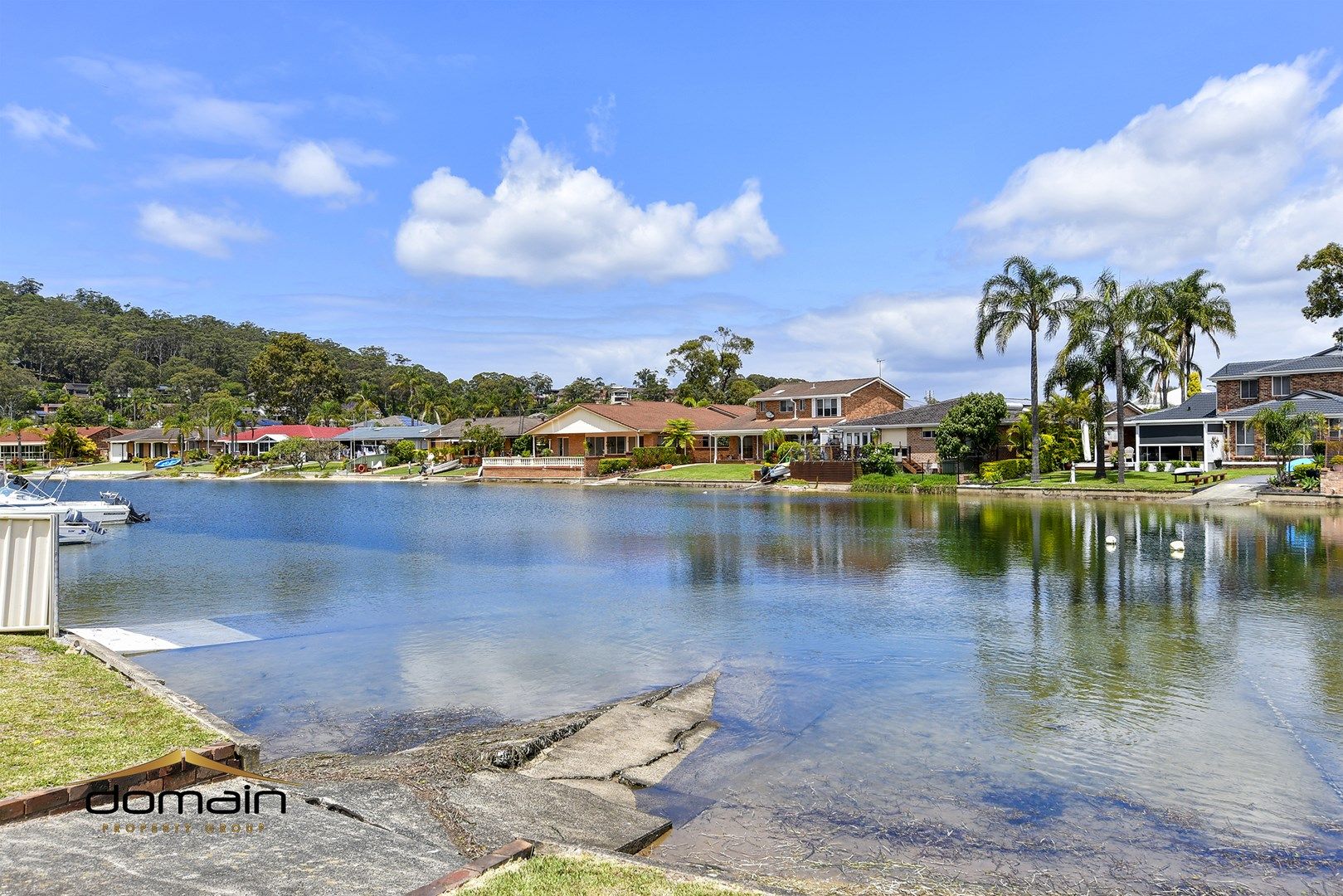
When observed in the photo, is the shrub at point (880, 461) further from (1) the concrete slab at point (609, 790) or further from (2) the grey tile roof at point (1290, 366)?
(1) the concrete slab at point (609, 790)

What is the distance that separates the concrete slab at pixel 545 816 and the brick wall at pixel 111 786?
1.95 meters

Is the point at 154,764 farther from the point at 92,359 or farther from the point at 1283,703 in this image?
the point at 92,359

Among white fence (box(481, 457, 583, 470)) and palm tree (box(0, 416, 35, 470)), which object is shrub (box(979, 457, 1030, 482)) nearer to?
white fence (box(481, 457, 583, 470))

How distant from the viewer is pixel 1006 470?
5350cm

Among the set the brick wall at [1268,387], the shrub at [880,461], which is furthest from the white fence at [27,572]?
the brick wall at [1268,387]

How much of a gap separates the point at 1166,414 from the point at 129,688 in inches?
2473

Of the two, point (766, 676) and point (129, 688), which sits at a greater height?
point (129, 688)

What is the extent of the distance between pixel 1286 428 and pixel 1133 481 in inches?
290

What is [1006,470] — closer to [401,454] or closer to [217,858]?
[217,858]

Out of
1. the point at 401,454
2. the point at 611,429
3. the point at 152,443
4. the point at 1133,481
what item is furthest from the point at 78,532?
the point at 152,443

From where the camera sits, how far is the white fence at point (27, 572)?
12.6 meters

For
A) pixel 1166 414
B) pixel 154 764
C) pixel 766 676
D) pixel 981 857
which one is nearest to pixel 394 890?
pixel 154 764

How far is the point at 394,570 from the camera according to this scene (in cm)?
2602

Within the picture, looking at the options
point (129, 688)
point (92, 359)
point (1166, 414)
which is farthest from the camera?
point (92, 359)
